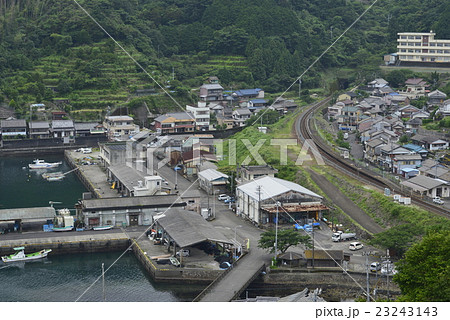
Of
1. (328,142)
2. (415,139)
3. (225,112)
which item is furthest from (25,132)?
(415,139)

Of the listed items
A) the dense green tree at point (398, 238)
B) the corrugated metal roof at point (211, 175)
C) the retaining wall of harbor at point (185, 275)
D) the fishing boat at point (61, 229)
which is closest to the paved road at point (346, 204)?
the dense green tree at point (398, 238)

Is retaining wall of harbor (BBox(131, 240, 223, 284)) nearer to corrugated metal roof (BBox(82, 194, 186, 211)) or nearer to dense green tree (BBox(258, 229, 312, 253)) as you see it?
dense green tree (BBox(258, 229, 312, 253))

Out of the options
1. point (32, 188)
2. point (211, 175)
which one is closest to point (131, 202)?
point (211, 175)

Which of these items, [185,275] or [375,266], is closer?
[375,266]

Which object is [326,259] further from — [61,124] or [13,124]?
[13,124]

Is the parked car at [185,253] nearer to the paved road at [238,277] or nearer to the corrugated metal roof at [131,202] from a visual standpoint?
the paved road at [238,277]

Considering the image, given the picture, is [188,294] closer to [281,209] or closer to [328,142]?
[281,209]

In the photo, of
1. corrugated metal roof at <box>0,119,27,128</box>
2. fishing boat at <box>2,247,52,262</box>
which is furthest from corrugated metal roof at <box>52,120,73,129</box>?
fishing boat at <box>2,247,52,262</box>
